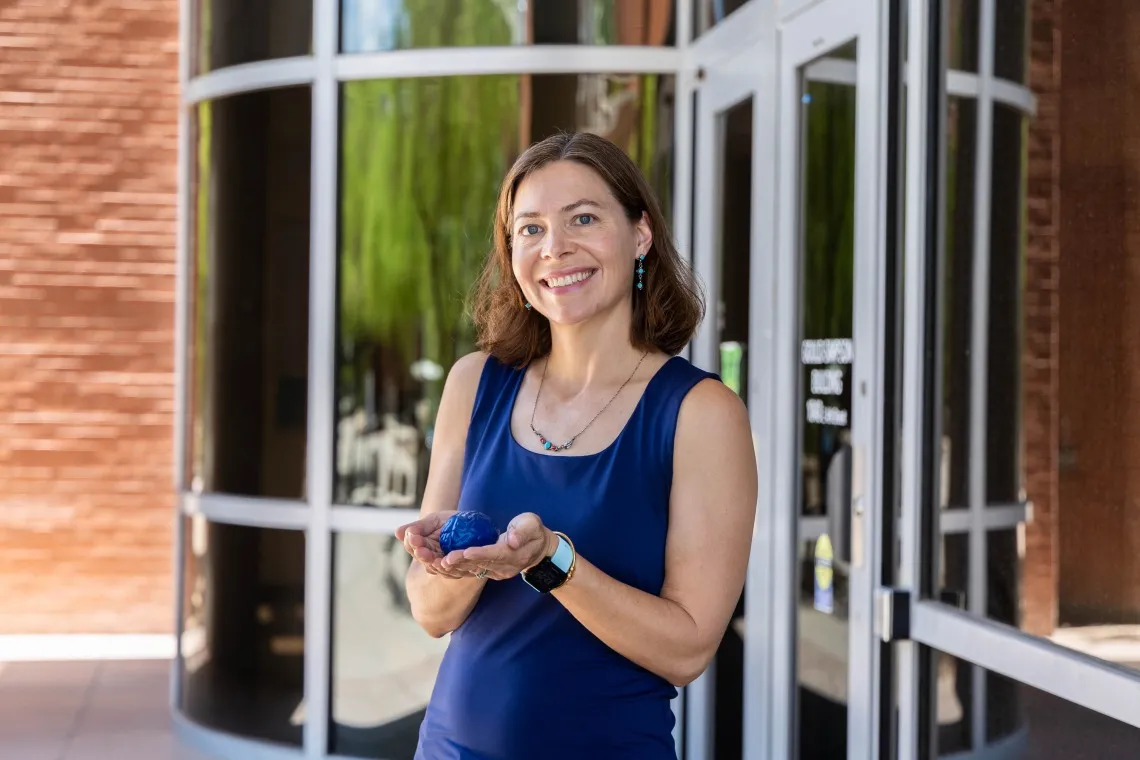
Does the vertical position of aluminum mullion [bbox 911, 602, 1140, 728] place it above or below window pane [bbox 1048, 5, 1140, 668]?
Answer: below

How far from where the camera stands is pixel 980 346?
2717 millimetres

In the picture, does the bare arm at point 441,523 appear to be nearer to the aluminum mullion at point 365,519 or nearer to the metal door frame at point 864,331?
the metal door frame at point 864,331

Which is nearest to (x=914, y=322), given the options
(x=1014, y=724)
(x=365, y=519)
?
(x=1014, y=724)

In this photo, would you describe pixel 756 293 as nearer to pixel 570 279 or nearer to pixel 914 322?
pixel 914 322

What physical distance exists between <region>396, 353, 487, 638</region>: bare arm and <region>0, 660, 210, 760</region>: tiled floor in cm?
389

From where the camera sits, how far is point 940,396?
2867mm

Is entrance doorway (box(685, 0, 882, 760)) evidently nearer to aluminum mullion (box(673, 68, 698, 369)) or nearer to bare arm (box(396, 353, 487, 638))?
aluminum mullion (box(673, 68, 698, 369))

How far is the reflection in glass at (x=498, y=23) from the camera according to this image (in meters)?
4.66

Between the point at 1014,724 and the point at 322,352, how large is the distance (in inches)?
116

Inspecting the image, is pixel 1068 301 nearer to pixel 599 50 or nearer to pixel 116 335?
pixel 599 50

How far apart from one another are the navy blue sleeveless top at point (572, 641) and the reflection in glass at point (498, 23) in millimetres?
3180

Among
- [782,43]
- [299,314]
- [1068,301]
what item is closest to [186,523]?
[299,314]

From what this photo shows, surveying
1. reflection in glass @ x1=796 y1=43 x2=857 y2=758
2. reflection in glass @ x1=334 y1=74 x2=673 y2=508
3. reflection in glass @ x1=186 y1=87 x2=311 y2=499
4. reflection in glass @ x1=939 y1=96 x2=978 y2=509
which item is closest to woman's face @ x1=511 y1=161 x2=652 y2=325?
reflection in glass @ x1=939 y1=96 x2=978 y2=509

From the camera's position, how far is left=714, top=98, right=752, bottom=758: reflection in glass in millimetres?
3982
